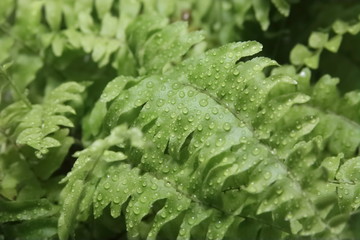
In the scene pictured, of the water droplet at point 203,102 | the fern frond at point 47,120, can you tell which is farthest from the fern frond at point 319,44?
the fern frond at point 47,120

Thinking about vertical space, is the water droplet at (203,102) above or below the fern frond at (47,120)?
below

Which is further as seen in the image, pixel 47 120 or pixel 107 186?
pixel 47 120

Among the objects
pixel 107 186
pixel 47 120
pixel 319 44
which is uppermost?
pixel 47 120

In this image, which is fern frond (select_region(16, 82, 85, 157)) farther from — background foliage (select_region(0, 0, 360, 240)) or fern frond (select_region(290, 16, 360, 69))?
fern frond (select_region(290, 16, 360, 69))

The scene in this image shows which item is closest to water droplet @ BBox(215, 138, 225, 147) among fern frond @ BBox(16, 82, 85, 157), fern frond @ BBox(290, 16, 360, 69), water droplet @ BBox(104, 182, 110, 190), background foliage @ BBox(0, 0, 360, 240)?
background foliage @ BBox(0, 0, 360, 240)

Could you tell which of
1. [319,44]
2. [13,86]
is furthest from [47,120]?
[319,44]

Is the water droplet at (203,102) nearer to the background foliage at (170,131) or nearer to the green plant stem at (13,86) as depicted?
the background foliage at (170,131)

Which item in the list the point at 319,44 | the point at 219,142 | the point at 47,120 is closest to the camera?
the point at 219,142

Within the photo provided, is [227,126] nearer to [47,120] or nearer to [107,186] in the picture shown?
[107,186]

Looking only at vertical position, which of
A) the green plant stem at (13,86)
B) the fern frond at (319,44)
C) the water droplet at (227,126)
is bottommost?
the fern frond at (319,44)

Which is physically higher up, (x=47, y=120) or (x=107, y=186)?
(x=47, y=120)
